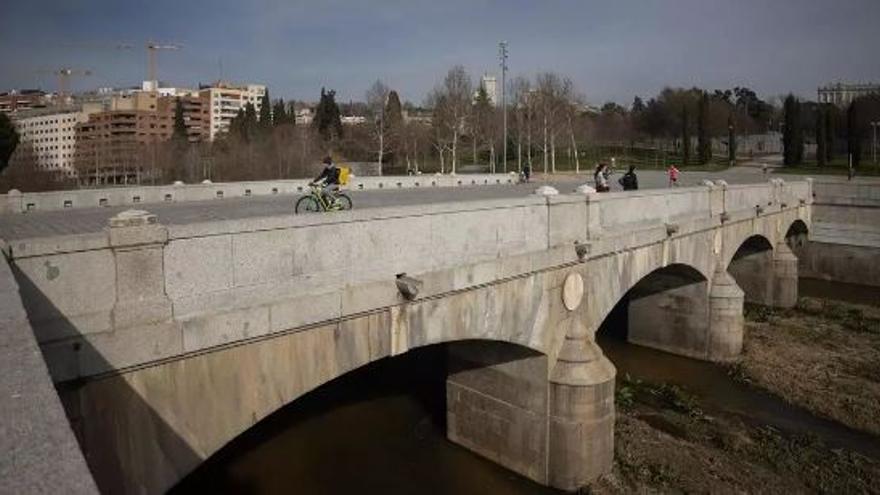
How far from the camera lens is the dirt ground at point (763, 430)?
538 inches

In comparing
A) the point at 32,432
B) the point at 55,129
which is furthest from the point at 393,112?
the point at 55,129

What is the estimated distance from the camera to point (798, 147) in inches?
2549

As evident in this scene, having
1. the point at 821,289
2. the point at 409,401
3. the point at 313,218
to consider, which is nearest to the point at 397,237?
the point at 313,218

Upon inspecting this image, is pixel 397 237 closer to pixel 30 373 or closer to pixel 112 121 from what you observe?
pixel 30 373

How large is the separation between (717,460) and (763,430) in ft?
8.12

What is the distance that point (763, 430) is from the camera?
1634 cm

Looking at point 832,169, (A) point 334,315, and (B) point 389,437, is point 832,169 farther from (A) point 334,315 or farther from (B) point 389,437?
(A) point 334,315

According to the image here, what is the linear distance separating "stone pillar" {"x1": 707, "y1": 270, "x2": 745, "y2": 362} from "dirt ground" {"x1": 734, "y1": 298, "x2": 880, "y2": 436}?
1.89ft

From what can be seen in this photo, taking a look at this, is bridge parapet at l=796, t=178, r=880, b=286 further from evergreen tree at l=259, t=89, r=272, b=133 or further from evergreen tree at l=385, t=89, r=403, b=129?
evergreen tree at l=259, t=89, r=272, b=133

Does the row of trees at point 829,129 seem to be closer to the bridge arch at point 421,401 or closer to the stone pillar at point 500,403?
the bridge arch at point 421,401

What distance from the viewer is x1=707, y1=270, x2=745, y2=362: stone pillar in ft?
Answer: 71.8

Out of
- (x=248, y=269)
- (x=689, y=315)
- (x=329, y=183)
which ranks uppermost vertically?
(x=329, y=183)

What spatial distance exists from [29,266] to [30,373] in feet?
9.51

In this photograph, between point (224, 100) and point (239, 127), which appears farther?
point (224, 100)
